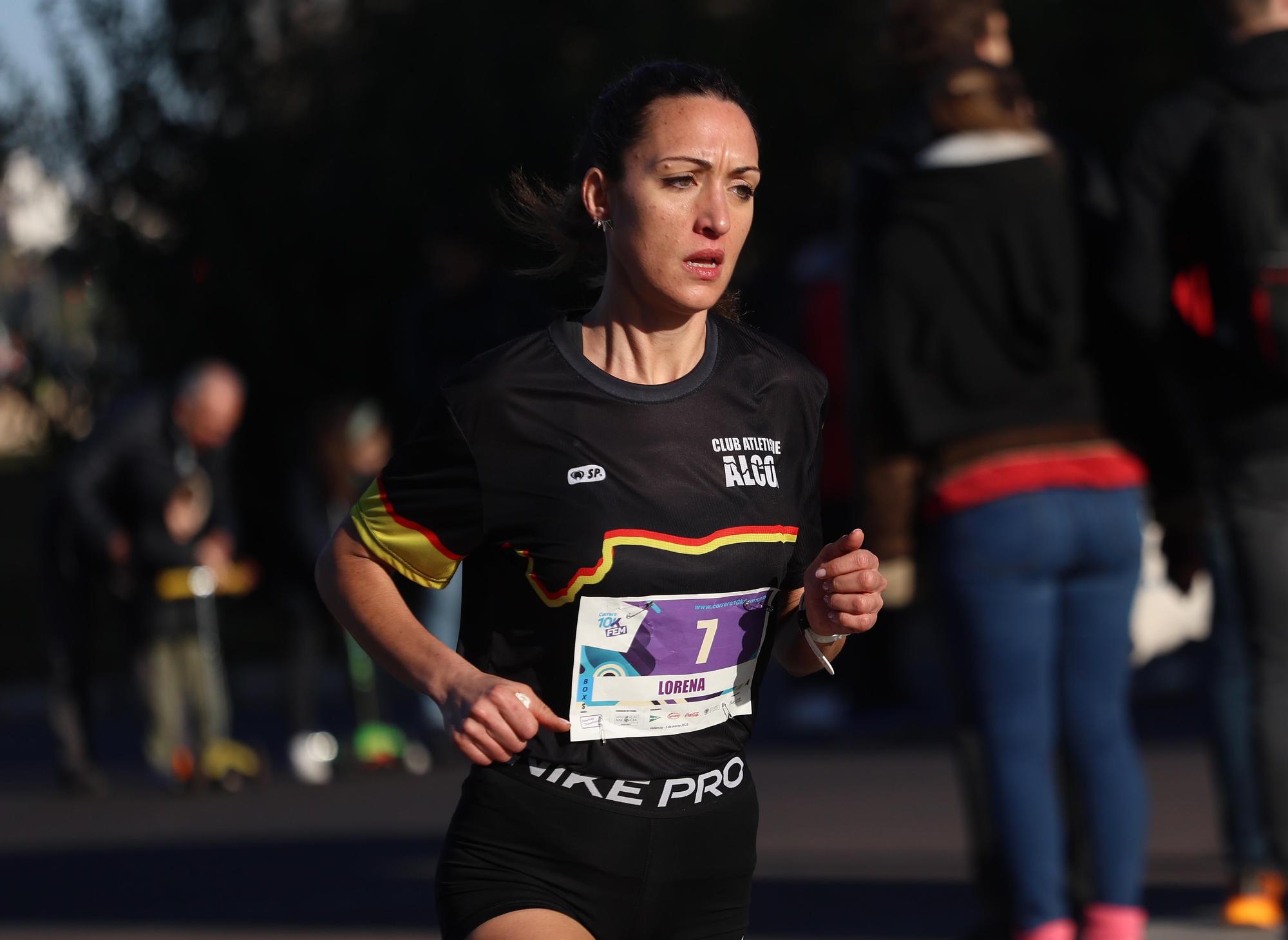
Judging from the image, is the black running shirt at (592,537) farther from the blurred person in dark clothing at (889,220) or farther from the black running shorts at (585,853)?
the blurred person in dark clothing at (889,220)

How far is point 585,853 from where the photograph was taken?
3203 millimetres

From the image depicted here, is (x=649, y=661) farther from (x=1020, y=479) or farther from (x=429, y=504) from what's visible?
(x=1020, y=479)

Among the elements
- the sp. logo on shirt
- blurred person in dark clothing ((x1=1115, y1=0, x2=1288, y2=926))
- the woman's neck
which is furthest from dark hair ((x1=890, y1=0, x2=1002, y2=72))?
the sp. logo on shirt

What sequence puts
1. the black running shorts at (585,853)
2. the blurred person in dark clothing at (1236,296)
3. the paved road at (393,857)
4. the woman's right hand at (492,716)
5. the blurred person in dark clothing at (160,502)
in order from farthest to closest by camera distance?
the blurred person in dark clothing at (160,502) → the paved road at (393,857) → the blurred person in dark clothing at (1236,296) → the black running shorts at (585,853) → the woman's right hand at (492,716)

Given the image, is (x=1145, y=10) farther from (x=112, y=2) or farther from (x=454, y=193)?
(x=112, y=2)

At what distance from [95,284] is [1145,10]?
9.19 metres

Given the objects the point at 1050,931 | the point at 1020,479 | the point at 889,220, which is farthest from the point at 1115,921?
the point at 889,220

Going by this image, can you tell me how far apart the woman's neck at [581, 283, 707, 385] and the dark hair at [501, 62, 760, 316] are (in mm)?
174

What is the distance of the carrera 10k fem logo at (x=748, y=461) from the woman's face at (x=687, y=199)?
214 mm

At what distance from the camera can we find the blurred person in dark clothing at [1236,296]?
5234 millimetres

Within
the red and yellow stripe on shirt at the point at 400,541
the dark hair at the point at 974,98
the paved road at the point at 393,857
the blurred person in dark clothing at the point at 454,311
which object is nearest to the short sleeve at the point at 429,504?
the red and yellow stripe on shirt at the point at 400,541

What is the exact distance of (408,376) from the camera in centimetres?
923

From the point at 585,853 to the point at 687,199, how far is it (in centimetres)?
98

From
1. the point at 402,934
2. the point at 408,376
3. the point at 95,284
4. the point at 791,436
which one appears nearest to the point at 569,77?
the point at 95,284
